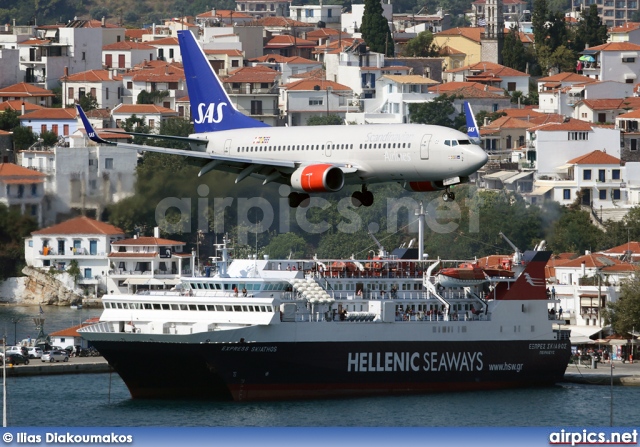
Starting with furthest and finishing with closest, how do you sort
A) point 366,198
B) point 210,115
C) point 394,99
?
point 394,99, point 210,115, point 366,198

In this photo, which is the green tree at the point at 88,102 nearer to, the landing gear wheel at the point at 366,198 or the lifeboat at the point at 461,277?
→ the lifeboat at the point at 461,277

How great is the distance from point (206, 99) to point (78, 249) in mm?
57185

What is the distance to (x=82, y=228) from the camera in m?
119

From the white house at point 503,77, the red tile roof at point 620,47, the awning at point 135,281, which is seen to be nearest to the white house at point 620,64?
the red tile roof at point 620,47

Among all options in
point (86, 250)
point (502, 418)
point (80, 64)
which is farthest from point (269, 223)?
point (80, 64)

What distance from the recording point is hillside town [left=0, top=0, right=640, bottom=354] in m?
121

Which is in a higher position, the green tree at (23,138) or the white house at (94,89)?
the white house at (94,89)

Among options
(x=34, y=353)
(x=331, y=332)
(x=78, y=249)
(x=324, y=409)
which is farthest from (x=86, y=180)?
(x=78, y=249)

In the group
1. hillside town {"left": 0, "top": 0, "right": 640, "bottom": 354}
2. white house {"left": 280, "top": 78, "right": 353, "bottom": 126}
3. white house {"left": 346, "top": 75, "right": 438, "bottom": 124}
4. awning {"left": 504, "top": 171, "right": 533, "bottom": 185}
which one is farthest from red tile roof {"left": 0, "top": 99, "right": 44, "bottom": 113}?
awning {"left": 504, "top": 171, "right": 533, "bottom": 185}

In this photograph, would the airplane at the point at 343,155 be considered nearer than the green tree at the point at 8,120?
Yes

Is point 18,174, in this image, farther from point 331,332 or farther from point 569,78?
point 569,78

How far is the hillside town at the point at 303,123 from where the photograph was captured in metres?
121

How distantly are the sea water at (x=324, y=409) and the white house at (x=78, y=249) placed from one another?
21.4 metres

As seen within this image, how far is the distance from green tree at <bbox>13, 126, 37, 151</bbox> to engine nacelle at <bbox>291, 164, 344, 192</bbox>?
279ft
